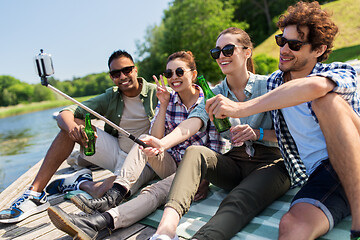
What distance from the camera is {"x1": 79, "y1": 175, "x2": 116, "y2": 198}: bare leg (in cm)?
308

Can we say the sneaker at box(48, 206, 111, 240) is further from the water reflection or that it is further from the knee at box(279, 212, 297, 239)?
the water reflection

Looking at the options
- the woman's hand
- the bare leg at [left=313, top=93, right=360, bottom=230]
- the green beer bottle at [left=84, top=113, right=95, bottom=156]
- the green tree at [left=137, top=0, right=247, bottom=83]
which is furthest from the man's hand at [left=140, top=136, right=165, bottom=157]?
the green tree at [left=137, top=0, right=247, bottom=83]

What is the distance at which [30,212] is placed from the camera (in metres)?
2.97

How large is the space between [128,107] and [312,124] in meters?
2.16

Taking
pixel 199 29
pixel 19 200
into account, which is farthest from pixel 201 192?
pixel 199 29

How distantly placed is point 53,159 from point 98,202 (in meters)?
1.07

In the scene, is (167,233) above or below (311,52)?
below

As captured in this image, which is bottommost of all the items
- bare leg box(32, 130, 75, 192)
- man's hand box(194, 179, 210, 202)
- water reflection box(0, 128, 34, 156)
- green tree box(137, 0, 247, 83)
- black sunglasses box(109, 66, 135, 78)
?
water reflection box(0, 128, 34, 156)

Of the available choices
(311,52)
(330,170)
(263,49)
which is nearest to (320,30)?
(311,52)

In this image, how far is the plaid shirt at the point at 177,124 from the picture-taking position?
2875 millimetres

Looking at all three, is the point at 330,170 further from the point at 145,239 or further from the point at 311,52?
the point at 145,239

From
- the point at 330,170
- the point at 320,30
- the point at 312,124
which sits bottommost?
the point at 330,170

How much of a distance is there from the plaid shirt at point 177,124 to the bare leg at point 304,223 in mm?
1119

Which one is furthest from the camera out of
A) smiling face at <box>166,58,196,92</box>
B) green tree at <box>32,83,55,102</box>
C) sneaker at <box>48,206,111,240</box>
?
green tree at <box>32,83,55,102</box>
